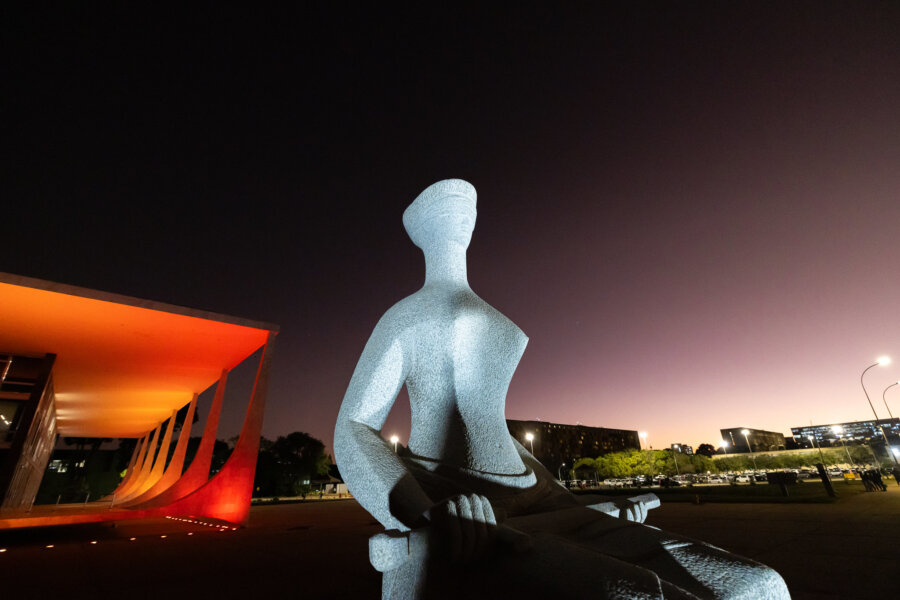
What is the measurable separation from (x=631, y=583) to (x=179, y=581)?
6238 millimetres

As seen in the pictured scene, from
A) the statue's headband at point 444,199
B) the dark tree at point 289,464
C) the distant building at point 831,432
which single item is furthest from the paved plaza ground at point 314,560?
the distant building at point 831,432

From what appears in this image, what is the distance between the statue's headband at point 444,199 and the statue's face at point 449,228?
4 cm

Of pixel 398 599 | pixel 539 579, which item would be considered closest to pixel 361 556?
pixel 398 599

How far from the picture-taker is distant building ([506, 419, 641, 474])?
6869cm

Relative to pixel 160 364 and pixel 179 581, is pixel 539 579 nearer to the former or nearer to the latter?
pixel 179 581

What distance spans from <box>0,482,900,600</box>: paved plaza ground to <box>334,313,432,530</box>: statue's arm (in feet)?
9.86

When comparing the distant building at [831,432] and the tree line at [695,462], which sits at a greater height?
the distant building at [831,432]

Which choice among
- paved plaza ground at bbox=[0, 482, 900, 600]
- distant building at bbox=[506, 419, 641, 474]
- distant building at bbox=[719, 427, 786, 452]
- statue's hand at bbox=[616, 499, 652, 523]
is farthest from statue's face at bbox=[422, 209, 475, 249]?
distant building at bbox=[719, 427, 786, 452]

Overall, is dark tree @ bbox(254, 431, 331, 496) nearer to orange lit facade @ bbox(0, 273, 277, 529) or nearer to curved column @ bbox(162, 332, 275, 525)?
orange lit facade @ bbox(0, 273, 277, 529)

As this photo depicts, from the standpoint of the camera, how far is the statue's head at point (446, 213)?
3551 millimetres

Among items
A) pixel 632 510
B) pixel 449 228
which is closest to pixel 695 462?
pixel 632 510

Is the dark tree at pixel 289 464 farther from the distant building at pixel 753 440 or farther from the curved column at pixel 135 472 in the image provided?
the distant building at pixel 753 440

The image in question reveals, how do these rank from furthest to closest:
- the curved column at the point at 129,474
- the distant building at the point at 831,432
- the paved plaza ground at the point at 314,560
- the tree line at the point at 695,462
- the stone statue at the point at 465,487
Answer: the distant building at the point at 831,432 < the tree line at the point at 695,462 < the curved column at the point at 129,474 < the paved plaza ground at the point at 314,560 < the stone statue at the point at 465,487

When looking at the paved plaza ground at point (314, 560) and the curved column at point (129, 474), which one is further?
the curved column at point (129, 474)
